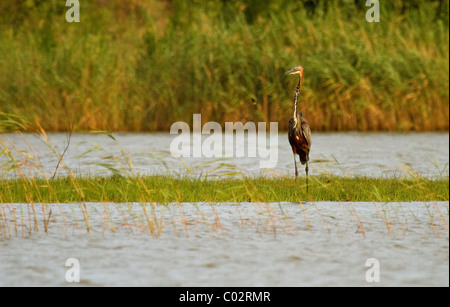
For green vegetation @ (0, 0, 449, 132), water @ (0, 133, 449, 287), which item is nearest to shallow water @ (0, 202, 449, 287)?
water @ (0, 133, 449, 287)

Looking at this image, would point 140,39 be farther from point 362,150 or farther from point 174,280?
point 174,280

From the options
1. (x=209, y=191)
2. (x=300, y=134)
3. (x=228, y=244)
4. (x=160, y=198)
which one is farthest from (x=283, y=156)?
(x=228, y=244)

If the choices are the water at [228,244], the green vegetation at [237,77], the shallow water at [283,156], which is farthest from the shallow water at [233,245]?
the green vegetation at [237,77]

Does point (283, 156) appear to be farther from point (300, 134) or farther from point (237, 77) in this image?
point (300, 134)

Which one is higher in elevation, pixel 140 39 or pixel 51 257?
pixel 140 39

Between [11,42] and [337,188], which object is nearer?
[337,188]

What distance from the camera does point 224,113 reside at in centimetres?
1560

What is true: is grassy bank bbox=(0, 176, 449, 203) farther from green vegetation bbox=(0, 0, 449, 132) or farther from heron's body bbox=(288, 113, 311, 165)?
green vegetation bbox=(0, 0, 449, 132)

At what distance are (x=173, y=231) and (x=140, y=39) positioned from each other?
34.5 ft

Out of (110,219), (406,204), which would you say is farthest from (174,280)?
(406,204)

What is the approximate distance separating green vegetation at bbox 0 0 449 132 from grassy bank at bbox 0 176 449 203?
6.39 metres

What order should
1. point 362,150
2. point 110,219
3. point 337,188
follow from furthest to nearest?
point 362,150
point 337,188
point 110,219

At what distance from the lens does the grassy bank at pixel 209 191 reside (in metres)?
7.84

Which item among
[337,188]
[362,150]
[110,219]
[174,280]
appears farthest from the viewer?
[362,150]
